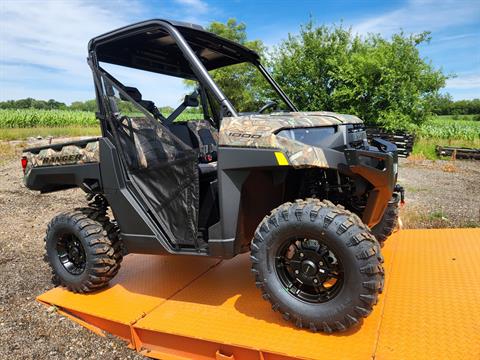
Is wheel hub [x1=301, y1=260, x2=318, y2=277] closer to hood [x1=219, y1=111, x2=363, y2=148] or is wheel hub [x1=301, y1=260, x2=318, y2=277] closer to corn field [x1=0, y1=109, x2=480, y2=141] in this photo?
hood [x1=219, y1=111, x2=363, y2=148]

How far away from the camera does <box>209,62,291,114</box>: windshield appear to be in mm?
4928

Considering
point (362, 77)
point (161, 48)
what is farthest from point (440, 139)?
point (161, 48)

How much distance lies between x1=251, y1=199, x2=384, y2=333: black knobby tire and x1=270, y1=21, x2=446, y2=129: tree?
15.7 metres

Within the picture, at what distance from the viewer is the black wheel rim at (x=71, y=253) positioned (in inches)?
153

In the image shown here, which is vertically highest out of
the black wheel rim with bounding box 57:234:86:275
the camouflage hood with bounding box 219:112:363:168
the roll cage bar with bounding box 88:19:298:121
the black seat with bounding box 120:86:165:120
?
the roll cage bar with bounding box 88:19:298:121

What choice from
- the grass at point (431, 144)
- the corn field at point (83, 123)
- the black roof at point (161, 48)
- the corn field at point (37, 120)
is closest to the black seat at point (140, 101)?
the black roof at point (161, 48)

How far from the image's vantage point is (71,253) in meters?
3.95

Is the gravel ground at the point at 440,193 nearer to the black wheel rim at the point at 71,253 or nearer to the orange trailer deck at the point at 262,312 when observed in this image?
the orange trailer deck at the point at 262,312

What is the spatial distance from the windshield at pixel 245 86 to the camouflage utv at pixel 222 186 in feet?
1.68

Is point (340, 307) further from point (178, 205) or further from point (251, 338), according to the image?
point (178, 205)

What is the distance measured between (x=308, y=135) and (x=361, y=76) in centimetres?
1573

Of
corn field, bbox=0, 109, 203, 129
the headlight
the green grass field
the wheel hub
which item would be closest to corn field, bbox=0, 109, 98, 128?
corn field, bbox=0, 109, 203, 129

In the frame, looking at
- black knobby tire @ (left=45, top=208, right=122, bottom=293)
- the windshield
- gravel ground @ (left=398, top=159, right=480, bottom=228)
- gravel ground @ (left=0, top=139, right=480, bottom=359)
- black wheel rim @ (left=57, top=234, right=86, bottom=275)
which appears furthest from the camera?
gravel ground @ (left=398, top=159, right=480, bottom=228)

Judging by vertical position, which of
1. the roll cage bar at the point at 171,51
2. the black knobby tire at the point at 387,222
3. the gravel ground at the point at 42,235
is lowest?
the gravel ground at the point at 42,235
